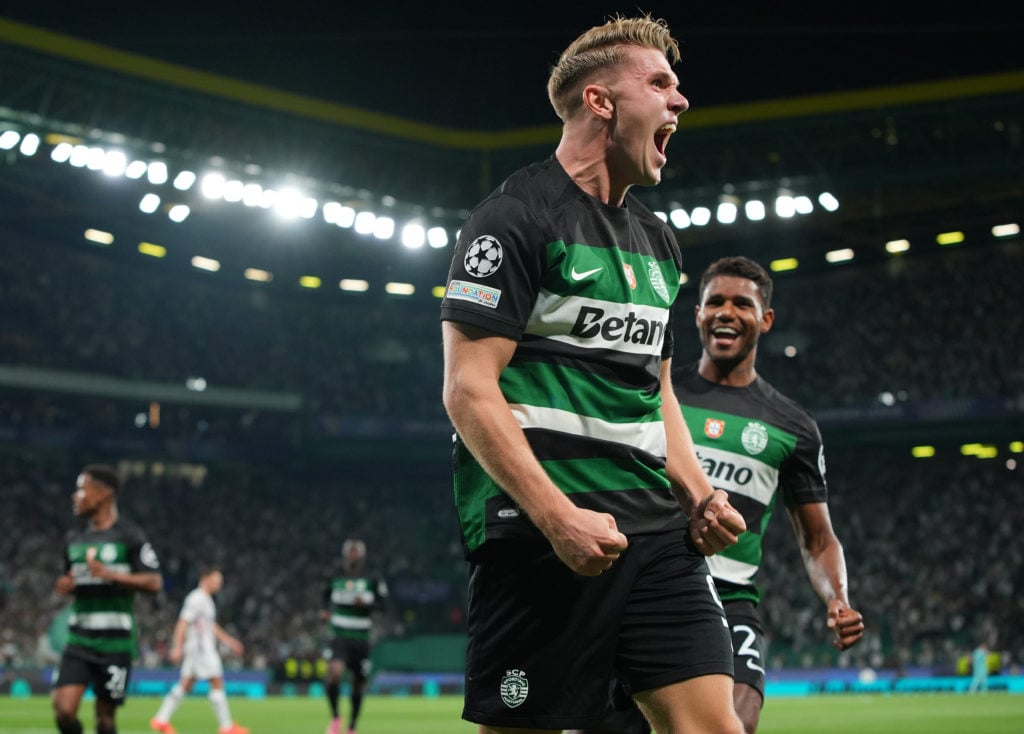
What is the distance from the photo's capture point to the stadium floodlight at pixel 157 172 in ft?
86.3

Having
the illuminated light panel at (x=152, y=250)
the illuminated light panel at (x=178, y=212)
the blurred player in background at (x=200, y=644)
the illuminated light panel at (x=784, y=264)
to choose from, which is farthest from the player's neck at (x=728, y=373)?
the illuminated light panel at (x=152, y=250)

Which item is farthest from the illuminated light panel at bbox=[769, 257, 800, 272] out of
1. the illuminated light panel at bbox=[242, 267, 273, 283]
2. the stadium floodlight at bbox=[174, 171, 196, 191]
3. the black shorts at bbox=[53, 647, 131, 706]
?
the black shorts at bbox=[53, 647, 131, 706]

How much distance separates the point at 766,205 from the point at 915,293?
A: 1304 centimetres

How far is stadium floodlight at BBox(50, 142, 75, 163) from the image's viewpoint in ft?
83.1

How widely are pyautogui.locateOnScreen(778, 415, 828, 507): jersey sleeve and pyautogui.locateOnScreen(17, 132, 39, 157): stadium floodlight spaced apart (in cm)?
2120

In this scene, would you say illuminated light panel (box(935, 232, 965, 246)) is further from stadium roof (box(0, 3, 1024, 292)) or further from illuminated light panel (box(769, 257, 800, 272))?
stadium roof (box(0, 3, 1024, 292))

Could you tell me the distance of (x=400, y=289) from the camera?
136 feet

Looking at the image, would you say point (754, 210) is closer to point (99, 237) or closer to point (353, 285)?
point (353, 285)

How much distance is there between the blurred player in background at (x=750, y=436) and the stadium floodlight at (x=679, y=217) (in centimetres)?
2208

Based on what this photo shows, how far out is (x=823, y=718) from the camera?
17.9 metres

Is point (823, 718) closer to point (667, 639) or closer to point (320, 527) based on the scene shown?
point (667, 639)

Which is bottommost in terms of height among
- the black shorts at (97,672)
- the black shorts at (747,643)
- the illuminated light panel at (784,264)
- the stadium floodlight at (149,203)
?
the black shorts at (97,672)

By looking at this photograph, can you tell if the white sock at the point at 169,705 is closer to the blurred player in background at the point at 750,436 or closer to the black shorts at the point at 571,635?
the blurred player in background at the point at 750,436

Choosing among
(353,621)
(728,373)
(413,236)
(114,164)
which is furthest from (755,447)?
(413,236)
